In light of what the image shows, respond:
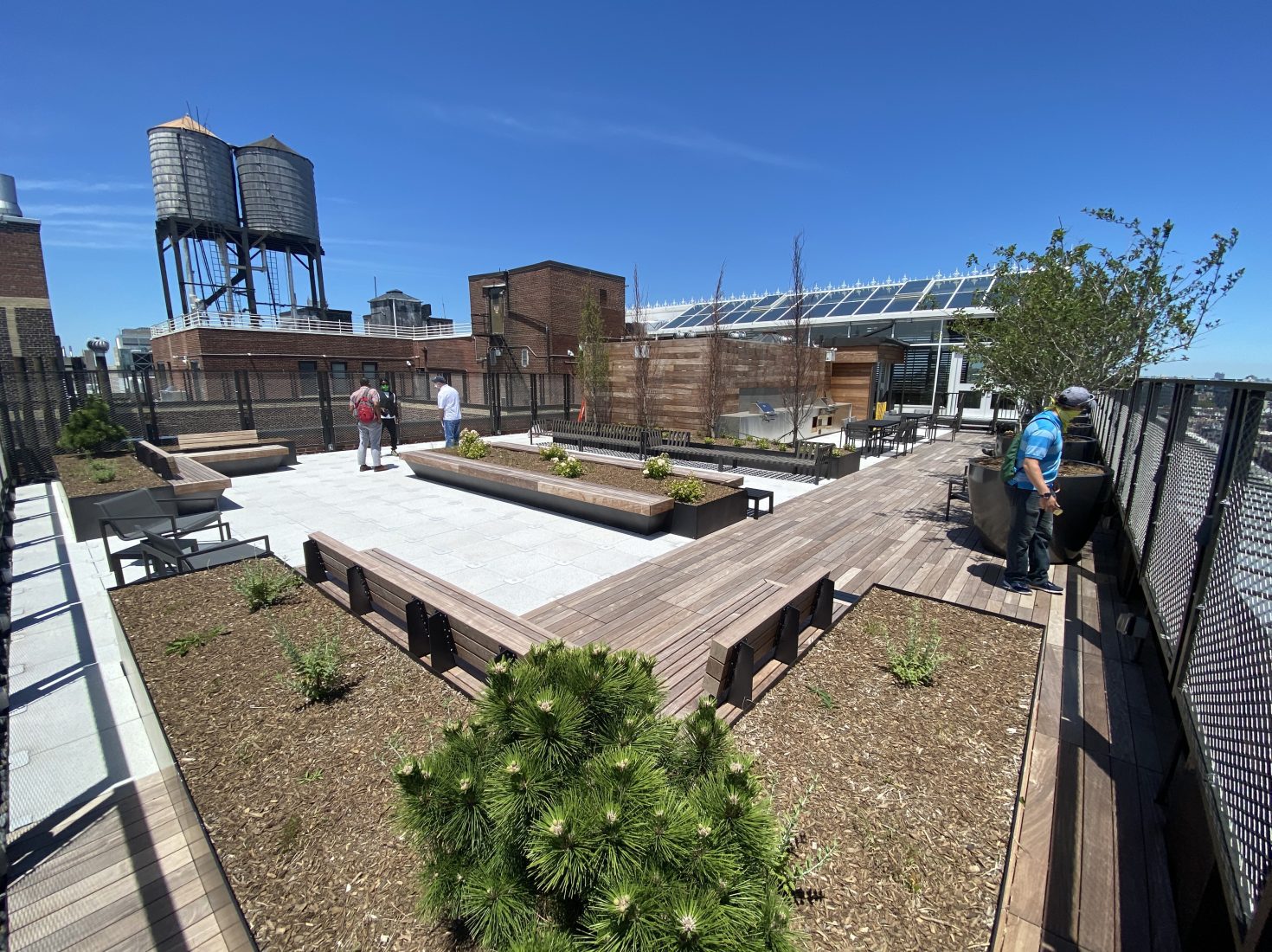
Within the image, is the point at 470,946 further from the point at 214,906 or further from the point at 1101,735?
the point at 1101,735

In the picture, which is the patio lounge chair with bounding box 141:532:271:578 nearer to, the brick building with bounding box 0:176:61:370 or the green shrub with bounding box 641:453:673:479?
the green shrub with bounding box 641:453:673:479

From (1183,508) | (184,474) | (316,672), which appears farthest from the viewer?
(184,474)

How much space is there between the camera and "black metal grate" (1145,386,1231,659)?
128 inches

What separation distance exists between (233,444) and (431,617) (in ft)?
39.8

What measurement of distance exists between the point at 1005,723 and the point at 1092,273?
615 centimetres

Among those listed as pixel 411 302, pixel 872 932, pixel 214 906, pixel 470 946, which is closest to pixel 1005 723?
pixel 872 932

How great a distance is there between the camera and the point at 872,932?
167cm

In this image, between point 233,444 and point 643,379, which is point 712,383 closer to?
point 643,379

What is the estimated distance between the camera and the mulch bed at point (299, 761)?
5.76 feet

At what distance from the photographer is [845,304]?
25422 millimetres

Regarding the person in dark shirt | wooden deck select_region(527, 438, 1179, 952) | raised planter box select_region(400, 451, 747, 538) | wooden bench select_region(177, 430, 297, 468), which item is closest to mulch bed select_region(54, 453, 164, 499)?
wooden bench select_region(177, 430, 297, 468)

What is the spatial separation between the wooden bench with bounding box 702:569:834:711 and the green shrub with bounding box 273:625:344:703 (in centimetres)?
202

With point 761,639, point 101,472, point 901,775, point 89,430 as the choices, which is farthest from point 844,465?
point 89,430

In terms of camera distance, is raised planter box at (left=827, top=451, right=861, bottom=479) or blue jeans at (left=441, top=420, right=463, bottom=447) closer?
raised planter box at (left=827, top=451, right=861, bottom=479)
